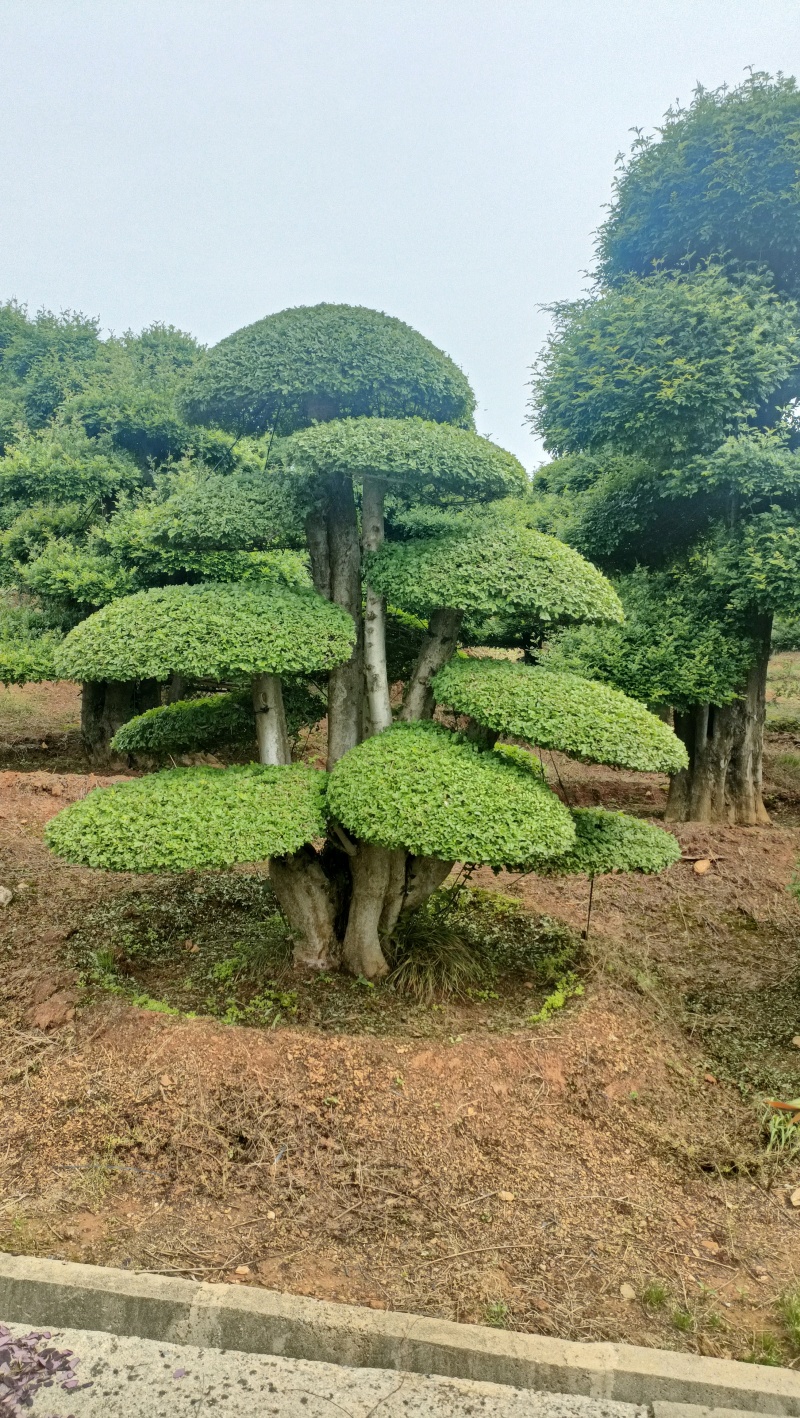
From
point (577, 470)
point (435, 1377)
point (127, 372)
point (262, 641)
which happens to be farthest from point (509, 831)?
point (127, 372)

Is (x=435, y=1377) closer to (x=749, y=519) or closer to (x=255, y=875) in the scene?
(x=255, y=875)

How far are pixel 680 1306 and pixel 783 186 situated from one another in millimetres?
8577

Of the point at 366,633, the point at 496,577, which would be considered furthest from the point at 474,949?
the point at 496,577

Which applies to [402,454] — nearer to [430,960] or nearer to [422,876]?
[422,876]

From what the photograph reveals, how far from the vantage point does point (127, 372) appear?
14016 millimetres

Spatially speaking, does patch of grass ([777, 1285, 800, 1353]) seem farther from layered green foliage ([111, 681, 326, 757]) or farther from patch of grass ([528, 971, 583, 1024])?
layered green foliage ([111, 681, 326, 757])

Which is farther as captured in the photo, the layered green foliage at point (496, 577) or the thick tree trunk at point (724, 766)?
the thick tree trunk at point (724, 766)

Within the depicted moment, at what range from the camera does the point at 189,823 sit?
13.5ft

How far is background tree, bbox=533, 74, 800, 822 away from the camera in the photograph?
24.4 feet

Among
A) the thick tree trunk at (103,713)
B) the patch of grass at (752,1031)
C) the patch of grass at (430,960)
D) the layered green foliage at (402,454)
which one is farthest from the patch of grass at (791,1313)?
the thick tree trunk at (103,713)

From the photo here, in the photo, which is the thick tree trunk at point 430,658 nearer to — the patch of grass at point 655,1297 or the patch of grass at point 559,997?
the patch of grass at point 559,997

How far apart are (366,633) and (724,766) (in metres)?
5.63

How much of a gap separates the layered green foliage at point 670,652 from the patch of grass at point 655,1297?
5.66m

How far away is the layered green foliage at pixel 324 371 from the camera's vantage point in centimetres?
446
